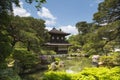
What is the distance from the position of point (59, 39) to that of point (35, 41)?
2792cm

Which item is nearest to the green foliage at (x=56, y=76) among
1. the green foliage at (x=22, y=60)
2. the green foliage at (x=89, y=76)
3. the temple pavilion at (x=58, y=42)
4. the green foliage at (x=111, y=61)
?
the green foliage at (x=89, y=76)

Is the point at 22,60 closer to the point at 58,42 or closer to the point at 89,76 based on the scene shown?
the point at 89,76

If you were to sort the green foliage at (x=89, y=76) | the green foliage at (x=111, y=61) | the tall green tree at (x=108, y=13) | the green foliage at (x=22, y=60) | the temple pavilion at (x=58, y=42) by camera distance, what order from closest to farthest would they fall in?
the green foliage at (x=89, y=76) → the tall green tree at (x=108, y=13) → the green foliage at (x=22, y=60) → the green foliage at (x=111, y=61) → the temple pavilion at (x=58, y=42)

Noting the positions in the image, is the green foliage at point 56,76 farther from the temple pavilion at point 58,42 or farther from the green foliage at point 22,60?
the temple pavilion at point 58,42

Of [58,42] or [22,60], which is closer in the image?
[22,60]

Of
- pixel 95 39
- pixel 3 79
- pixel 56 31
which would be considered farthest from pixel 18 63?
pixel 56 31

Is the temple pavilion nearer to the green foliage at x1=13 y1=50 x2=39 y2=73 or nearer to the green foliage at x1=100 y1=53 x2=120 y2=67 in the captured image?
the green foliage at x1=13 y1=50 x2=39 y2=73

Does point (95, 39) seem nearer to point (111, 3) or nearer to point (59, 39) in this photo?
point (111, 3)

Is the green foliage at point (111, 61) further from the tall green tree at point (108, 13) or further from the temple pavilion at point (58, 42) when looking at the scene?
the temple pavilion at point (58, 42)

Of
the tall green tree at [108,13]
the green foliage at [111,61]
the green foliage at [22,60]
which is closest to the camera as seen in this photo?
the tall green tree at [108,13]

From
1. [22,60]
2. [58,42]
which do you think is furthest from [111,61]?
[58,42]

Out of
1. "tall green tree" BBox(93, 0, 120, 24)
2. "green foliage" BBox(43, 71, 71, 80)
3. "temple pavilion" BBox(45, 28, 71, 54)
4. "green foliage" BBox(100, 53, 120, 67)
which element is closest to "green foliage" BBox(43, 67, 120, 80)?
"green foliage" BBox(43, 71, 71, 80)

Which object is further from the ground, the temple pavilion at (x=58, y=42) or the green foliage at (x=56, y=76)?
the temple pavilion at (x=58, y=42)

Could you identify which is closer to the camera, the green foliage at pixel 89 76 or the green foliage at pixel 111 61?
the green foliage at pixel 89 76
